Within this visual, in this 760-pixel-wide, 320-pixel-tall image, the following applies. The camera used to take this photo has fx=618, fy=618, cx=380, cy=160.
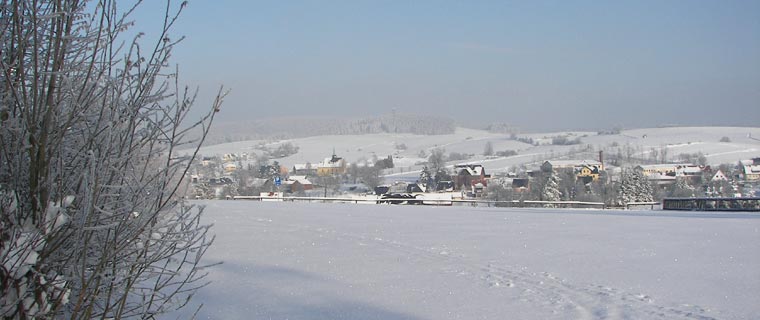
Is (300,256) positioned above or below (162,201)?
below

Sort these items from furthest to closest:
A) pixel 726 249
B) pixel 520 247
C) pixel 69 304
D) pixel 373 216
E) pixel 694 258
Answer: pixel 373 216
pixel 520 247
pixel 726 249
pixel 694 258
pixel 69 304

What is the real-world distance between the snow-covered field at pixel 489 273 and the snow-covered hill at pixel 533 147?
280 ft

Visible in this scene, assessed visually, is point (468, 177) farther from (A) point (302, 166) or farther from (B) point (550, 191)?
(A) point (302, 166)

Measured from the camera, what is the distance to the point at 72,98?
2553 millimetres

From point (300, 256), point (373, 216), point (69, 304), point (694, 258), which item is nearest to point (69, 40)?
point (69, 304)

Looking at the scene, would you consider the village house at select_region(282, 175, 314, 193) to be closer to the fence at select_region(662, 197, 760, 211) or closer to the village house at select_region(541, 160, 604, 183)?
the village house at select_region(541, 160, 604, 183)

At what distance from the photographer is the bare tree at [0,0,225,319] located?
2355 millimetres

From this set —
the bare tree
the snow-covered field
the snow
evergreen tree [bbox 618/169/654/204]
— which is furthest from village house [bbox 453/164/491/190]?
the bare tree

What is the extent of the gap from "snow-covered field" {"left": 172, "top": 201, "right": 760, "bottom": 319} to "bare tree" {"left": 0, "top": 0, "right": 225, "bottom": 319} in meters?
6.27

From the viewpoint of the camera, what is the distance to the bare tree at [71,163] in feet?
7.73

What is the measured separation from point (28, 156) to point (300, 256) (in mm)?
11665

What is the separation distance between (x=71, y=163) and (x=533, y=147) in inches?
6188

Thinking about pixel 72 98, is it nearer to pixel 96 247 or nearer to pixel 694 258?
pixel 96 247

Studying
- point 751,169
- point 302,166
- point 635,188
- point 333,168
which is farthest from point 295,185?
point 751,169
